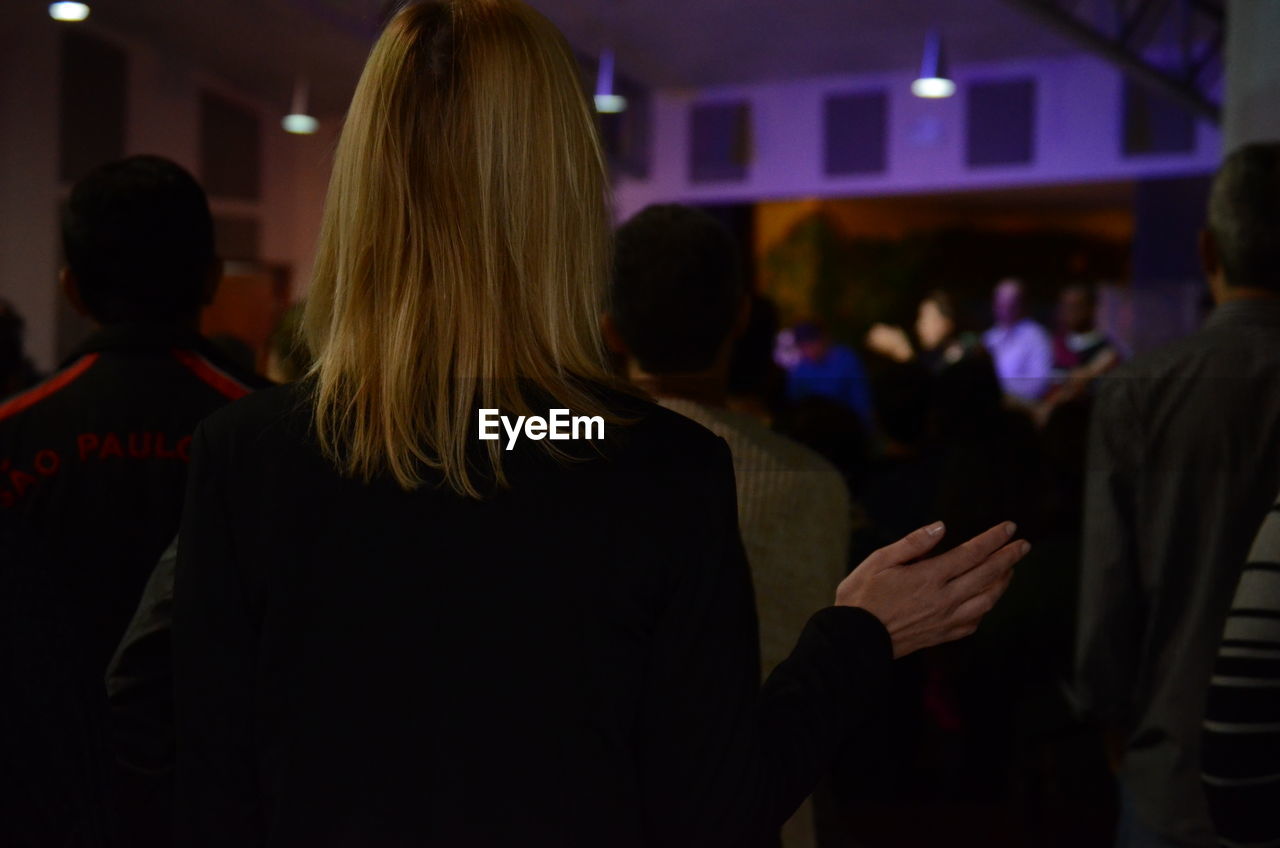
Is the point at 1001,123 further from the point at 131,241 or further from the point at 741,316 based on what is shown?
the point at 131,241

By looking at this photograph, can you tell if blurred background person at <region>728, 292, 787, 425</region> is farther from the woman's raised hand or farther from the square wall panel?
the square wall panel

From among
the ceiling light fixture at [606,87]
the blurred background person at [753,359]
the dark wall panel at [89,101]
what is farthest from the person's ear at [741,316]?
the dark wall panel at [89,101]

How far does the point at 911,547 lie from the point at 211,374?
0.91 meters

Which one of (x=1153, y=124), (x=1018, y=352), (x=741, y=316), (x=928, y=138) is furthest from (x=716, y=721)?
(x=928, y=138)

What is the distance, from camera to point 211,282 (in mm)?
1576

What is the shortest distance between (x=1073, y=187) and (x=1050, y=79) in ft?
4.04

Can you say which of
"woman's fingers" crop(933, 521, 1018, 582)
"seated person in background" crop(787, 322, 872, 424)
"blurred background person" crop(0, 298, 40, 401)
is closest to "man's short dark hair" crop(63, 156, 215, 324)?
"woman's fingers" crop(933, 521, 1018, 582)

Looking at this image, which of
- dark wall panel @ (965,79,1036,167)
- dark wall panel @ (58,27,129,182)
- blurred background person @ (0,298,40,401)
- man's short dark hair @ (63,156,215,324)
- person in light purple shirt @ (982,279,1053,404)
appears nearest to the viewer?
man's short dark hair @ (63,156,215,324)

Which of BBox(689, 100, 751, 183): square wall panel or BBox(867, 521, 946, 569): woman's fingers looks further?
BBox(689, 100, 751, 183): square wall panel

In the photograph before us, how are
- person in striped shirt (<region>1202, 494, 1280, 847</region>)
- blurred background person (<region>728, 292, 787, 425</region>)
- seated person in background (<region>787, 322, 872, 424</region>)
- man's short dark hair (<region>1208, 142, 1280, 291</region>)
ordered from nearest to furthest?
person in striped shirt (<region>1202, 494, 1280, 847</region>), man's short dark hair (<region>1208, 142, 1280, 291</region>), blurred background person (<region>728, 292, 787, 425</region>), seated person in background (<region>787, 322, 872, 424</region>)

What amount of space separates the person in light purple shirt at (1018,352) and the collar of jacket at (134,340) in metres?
6.23

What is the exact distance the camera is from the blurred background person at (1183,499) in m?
1.73

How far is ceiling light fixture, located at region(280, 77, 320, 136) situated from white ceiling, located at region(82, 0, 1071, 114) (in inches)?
4.4

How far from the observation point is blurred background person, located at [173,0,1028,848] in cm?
82
